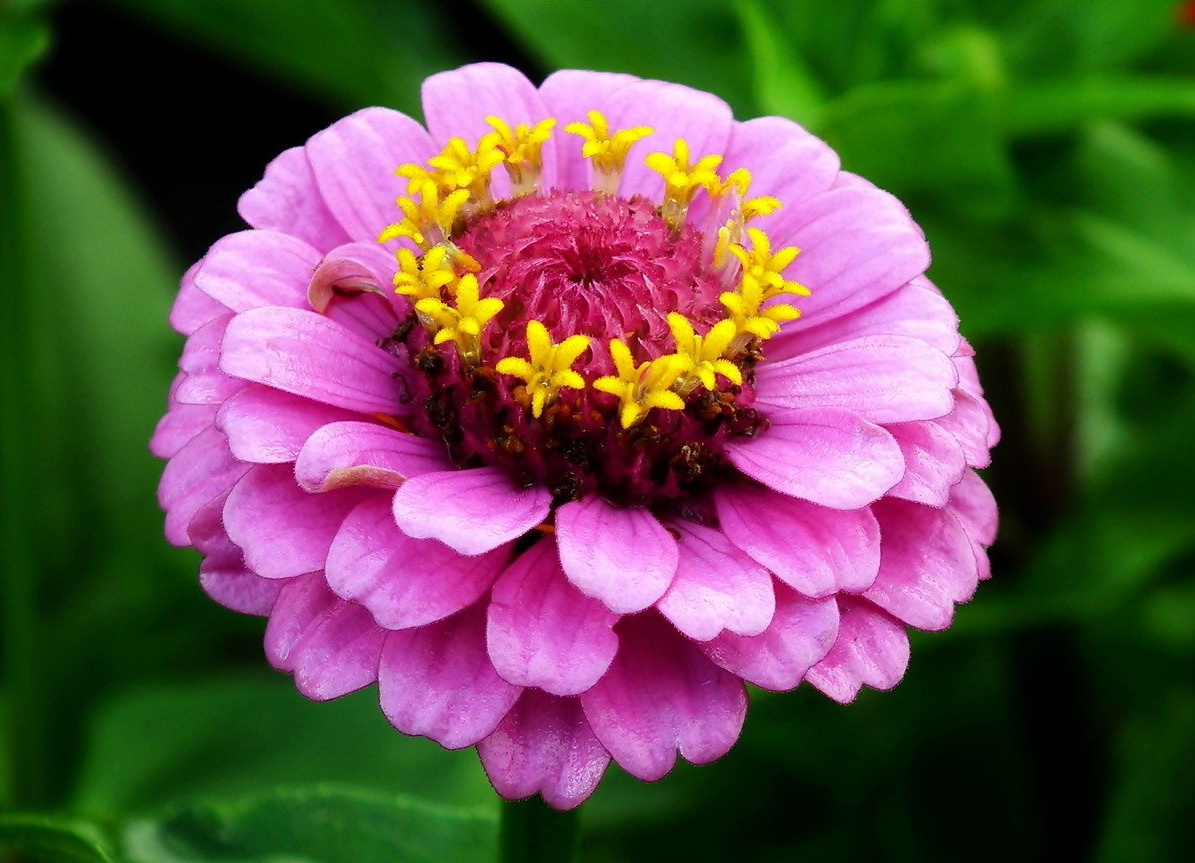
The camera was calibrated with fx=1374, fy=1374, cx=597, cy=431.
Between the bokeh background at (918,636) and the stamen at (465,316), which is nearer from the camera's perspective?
the stamen at (465,316)

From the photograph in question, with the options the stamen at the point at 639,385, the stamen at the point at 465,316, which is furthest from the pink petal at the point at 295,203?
the stamen at the point at 639,385

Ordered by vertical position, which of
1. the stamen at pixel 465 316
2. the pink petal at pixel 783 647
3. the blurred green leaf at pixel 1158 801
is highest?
the stamen at pixel 465 316

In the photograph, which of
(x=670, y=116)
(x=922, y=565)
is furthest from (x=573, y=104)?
(x=922, y=565)

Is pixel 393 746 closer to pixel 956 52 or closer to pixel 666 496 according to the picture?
pixel 666 496

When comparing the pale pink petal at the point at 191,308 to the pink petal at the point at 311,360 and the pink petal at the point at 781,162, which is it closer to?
the pink petal at the point at 311,360

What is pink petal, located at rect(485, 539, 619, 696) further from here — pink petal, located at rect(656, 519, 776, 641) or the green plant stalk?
the green plant stalk

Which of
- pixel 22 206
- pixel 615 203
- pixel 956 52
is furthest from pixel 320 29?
pixel 615 203

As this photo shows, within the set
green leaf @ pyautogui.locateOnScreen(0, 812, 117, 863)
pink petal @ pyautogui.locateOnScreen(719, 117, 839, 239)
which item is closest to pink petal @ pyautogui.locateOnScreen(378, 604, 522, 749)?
green leaf @ pyautogui.locateOnScreen(0, 812, 117, 863)
